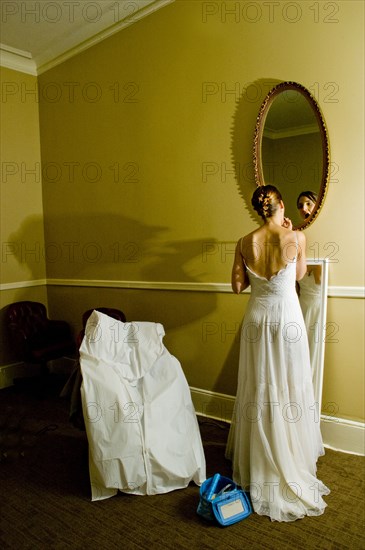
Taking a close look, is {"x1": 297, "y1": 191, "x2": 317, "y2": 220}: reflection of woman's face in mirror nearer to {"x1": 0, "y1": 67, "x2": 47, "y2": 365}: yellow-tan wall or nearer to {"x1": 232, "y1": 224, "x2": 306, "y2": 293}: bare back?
{"x1": 232, "y1": 224, "x2": 306, "y2": 293}: bare back

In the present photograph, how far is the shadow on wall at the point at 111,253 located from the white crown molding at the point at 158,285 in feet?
0.11

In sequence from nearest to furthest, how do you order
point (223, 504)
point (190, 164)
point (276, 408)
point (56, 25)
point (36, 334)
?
point (223, 504) < point (276, 408) < point (190, 164) < point (56, 25) < point (36, 334)

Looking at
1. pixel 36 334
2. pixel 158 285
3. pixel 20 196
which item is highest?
pixel 20 196

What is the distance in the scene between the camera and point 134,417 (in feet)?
7.98

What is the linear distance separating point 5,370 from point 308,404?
3320mm

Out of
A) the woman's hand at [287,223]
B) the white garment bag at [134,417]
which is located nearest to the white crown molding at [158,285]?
the woman's hand at [287,223]

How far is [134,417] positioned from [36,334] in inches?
91.7

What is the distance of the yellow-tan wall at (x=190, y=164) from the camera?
2732mm

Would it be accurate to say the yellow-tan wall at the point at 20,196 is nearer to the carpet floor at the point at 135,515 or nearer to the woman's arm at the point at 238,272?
the carpet floor at the point at 135,515

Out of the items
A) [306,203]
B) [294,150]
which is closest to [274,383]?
[306,203]

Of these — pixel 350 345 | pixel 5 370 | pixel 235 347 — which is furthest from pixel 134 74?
pixel 5 370

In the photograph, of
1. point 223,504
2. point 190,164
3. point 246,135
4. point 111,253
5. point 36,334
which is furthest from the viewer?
point 36,334

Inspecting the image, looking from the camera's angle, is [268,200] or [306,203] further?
[306,203]

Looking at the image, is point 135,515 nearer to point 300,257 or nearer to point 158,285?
point 300,257
